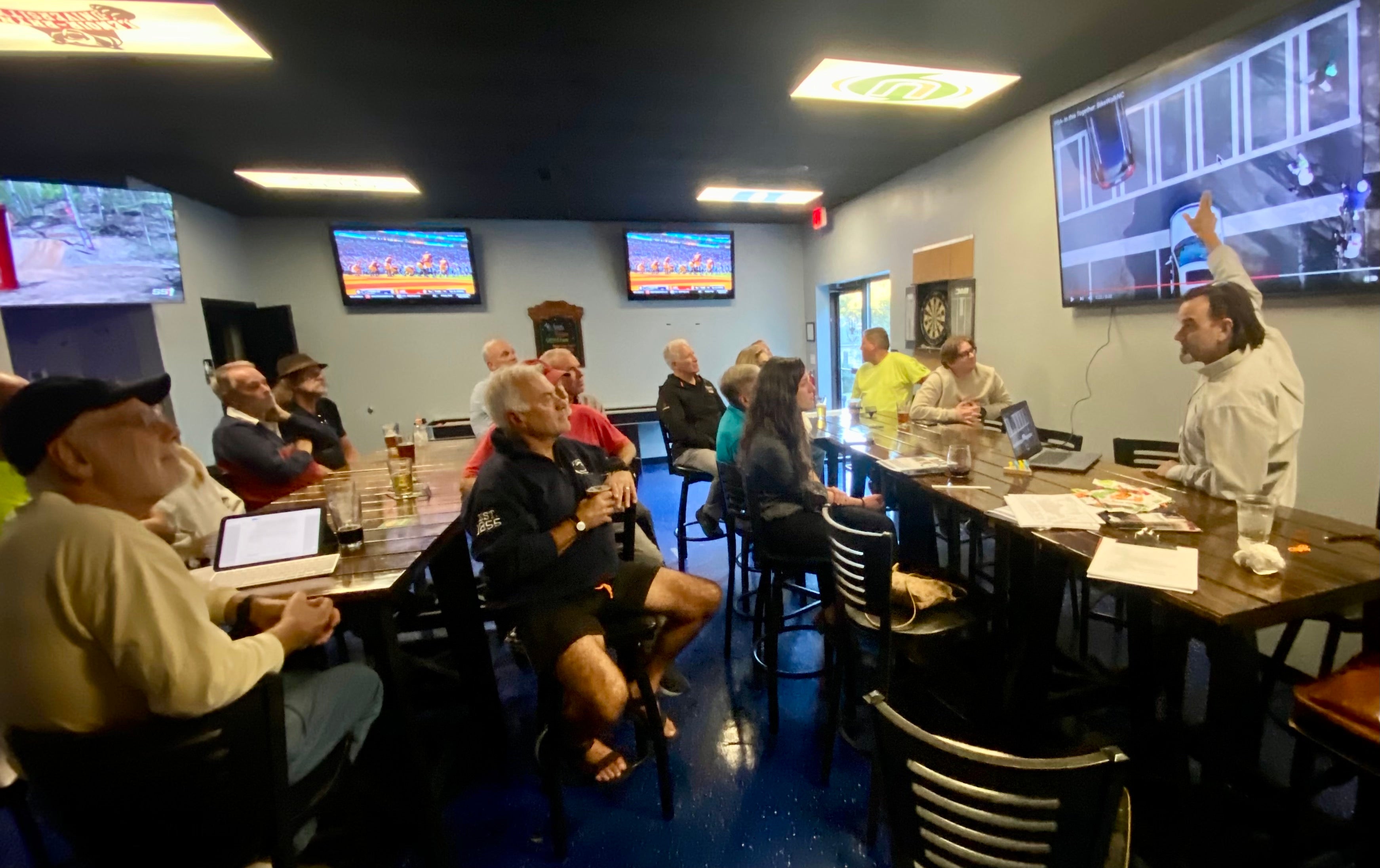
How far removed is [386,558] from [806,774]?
1.58 meters

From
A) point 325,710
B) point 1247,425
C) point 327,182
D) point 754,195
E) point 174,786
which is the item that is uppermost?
point 327,182

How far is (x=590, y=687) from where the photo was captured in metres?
1.79

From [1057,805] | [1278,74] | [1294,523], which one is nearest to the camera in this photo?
[1057,805]

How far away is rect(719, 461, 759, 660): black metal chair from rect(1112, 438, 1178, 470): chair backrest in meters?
1.67

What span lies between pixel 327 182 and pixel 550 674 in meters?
4.38

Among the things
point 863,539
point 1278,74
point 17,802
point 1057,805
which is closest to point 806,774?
point 863,539

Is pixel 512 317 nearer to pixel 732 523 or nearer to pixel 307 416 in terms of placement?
pixel 307 416

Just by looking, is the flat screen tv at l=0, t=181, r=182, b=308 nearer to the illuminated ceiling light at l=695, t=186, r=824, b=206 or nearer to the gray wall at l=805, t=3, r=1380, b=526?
the illuminated ceiling light at l=695, t=186, r=824, b=206

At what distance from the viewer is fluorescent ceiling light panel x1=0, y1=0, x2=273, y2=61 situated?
6.53 ft

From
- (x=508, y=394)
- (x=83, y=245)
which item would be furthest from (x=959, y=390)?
(x=83, y=245)

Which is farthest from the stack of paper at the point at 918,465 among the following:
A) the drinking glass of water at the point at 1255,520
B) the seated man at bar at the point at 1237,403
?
the drinking glass of water at the point at 1255,520

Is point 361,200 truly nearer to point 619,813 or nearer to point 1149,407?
point 619,813

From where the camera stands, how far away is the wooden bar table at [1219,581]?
1245 millimetres

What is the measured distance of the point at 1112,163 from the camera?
291 centimetres
